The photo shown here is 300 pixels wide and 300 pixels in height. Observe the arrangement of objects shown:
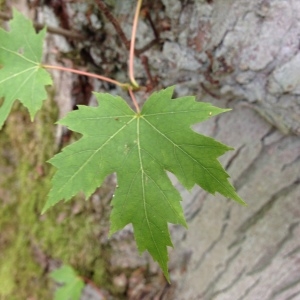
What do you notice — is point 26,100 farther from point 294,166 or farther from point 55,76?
point 294,166

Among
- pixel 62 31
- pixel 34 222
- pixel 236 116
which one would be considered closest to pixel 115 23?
pixel 62 31

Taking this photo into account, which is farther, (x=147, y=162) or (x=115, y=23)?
(x=115, y=23)

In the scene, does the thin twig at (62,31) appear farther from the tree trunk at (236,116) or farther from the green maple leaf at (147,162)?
the green maple leaf at (147,162)

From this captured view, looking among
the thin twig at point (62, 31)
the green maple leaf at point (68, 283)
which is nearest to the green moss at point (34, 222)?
the green maple leaf at point (68, 283)

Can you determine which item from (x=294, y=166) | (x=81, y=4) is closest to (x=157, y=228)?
(x=294, y=166)

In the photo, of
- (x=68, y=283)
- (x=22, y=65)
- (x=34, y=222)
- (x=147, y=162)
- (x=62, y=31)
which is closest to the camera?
(x=147, y=162)

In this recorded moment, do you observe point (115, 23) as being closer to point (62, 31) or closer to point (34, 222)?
point (62, 31)
